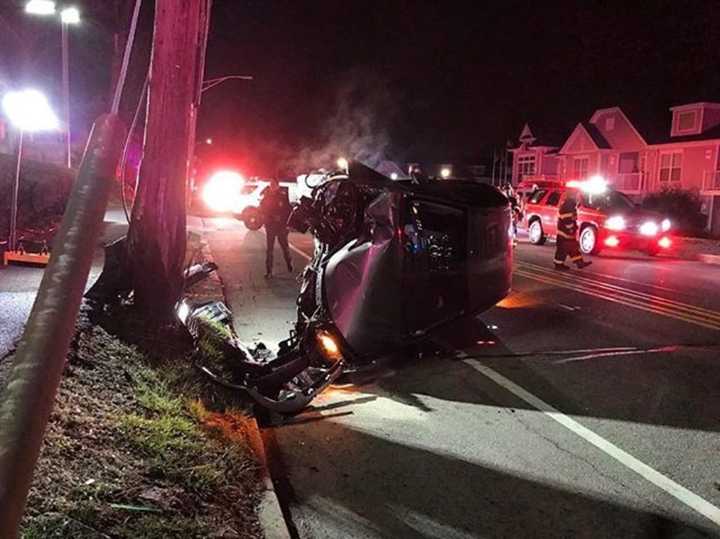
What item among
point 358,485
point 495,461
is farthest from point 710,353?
point 358,485

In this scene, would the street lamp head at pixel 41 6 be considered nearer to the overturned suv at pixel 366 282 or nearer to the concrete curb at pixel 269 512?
the overturned suv at pixel 366 282

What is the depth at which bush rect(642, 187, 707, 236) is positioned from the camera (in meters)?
30.9

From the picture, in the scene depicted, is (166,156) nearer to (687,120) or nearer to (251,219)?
(251,219)

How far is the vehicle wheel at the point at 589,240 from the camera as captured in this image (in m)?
18.6

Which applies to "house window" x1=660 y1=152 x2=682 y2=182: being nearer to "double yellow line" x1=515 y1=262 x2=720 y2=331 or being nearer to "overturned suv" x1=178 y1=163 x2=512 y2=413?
"double yellow line" x1=515 y1=262 x2=720 y2=331

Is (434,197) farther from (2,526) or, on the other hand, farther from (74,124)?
(74,124)

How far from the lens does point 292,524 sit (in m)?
3.99

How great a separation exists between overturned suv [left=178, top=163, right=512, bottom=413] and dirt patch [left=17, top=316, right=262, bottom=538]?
718 mm

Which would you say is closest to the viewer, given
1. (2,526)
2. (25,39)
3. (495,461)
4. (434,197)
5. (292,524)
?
(2,526)

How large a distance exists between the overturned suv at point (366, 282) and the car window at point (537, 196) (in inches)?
579

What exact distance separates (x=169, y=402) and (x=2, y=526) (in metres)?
3.56

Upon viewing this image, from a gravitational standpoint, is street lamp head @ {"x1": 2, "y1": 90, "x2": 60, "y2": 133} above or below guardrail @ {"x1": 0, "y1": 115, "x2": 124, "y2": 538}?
above

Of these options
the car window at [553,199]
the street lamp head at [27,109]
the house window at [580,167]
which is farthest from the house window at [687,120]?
the street lamp head at [27,109]

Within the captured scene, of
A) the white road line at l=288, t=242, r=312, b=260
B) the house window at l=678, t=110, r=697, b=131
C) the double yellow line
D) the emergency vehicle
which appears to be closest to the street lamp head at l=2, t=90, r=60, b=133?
→ the white road line at l=288, t=242, r=312, b=260
